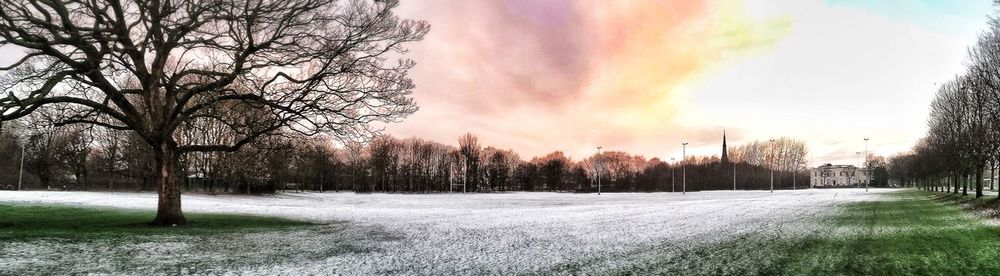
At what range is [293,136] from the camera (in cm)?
2667

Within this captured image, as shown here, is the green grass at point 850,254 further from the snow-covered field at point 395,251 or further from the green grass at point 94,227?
the green grass at point 94,227

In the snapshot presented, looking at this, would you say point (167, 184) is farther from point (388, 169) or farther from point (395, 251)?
point (388, 169)

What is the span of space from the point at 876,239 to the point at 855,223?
25.5 ft

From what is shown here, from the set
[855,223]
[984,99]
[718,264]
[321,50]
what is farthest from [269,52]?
[984,99]

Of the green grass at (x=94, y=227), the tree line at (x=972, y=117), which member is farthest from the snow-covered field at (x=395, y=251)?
the tree line at (x=972, y=117)

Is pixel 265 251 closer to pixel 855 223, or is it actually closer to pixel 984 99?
pixel 855 223

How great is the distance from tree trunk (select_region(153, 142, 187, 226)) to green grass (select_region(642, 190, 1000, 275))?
18.3 m

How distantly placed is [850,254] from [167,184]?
22.8 meters

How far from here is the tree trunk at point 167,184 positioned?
21922 mm

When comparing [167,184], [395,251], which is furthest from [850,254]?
[167,184]

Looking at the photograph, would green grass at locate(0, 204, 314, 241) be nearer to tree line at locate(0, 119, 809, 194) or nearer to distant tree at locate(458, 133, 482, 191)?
tree line at locate(0, 119, 809, 194)

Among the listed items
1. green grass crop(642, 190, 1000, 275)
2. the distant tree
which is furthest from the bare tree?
the distant tree

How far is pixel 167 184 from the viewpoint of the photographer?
22141mm

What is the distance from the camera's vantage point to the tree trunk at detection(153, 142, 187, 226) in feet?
71.9
